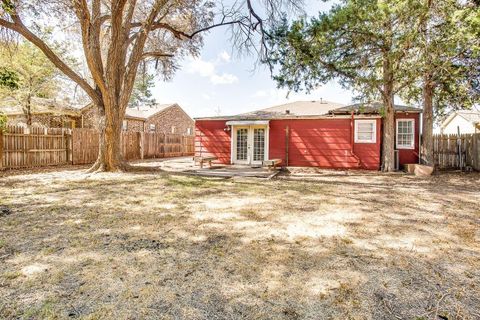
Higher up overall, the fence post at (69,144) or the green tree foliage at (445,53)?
the green tree foliage at (445,53)

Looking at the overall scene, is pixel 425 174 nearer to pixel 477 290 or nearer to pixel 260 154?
pixel 260 154

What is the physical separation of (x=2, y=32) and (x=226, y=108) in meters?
47.4

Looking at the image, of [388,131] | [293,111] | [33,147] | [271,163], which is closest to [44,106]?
[33,147]

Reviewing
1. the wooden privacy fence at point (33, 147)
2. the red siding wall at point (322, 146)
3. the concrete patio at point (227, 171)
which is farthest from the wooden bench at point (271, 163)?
the wooden privacy fence at point (33, 147)

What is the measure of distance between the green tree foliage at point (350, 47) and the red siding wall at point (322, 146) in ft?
6.45

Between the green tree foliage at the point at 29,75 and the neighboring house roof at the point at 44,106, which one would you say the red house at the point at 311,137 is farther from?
the neighboring house roof at the point at 44,106

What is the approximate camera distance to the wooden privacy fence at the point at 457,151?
13.3 m

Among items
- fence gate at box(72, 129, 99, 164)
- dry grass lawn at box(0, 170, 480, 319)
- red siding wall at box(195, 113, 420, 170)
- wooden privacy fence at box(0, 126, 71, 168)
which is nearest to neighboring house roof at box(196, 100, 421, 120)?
red siding wall at box(195, 113, 420, 170)

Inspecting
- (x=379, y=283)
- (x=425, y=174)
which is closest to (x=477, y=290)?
(x=379, y=283)

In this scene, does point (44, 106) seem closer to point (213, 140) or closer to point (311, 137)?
point (213, 140)

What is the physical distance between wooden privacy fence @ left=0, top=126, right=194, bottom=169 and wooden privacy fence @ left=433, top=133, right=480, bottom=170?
18715 millimetres

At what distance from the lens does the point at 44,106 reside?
1862 cm

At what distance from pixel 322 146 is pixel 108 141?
32.7 ft

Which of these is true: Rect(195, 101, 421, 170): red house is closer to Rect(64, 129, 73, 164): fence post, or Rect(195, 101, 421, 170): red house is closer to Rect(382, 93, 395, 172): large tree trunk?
Rect(382, 93, 395, 172): large tree trunk
